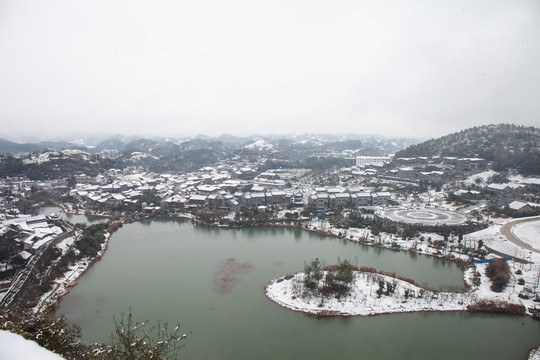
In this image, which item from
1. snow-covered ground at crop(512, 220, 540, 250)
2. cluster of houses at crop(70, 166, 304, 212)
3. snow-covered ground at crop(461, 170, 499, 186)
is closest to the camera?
snow-covered ground at crop(512, 220, 540, 250)

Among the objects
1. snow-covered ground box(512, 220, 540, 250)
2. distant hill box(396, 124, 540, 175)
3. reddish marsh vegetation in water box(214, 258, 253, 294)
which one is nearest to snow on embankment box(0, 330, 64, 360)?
reddish marsh vegetation in water box(214, 258, 253, 294)

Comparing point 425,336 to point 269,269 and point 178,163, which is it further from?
point 178,163

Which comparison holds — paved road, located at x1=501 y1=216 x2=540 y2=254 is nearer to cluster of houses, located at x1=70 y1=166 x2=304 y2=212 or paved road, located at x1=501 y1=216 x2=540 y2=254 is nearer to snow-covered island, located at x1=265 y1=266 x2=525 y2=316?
snow-covered island, located at x1=265 y1=266 x2=525 y2=316

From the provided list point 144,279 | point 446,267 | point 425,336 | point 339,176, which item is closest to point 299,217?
Result: point 446,267

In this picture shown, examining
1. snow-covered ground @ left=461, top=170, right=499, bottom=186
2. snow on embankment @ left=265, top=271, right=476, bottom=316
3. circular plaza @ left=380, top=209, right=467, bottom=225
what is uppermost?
snow-covered ground @ left=461, top=170, right=499, bottom=186

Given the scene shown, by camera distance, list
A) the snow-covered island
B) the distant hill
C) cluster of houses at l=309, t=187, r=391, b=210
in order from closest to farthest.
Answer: the snow-covered island, cluster of houses at l=309, t=187, r=391, b=210, the distant hill

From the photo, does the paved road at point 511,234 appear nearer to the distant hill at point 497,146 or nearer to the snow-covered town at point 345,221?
the snow-covered town at point 345,221

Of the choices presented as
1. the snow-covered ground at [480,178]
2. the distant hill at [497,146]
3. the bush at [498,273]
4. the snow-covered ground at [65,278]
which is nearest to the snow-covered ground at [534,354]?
the bush at [498,273]

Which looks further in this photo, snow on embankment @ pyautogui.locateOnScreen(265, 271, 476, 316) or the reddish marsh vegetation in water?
the reddish marsh vegetation in water
